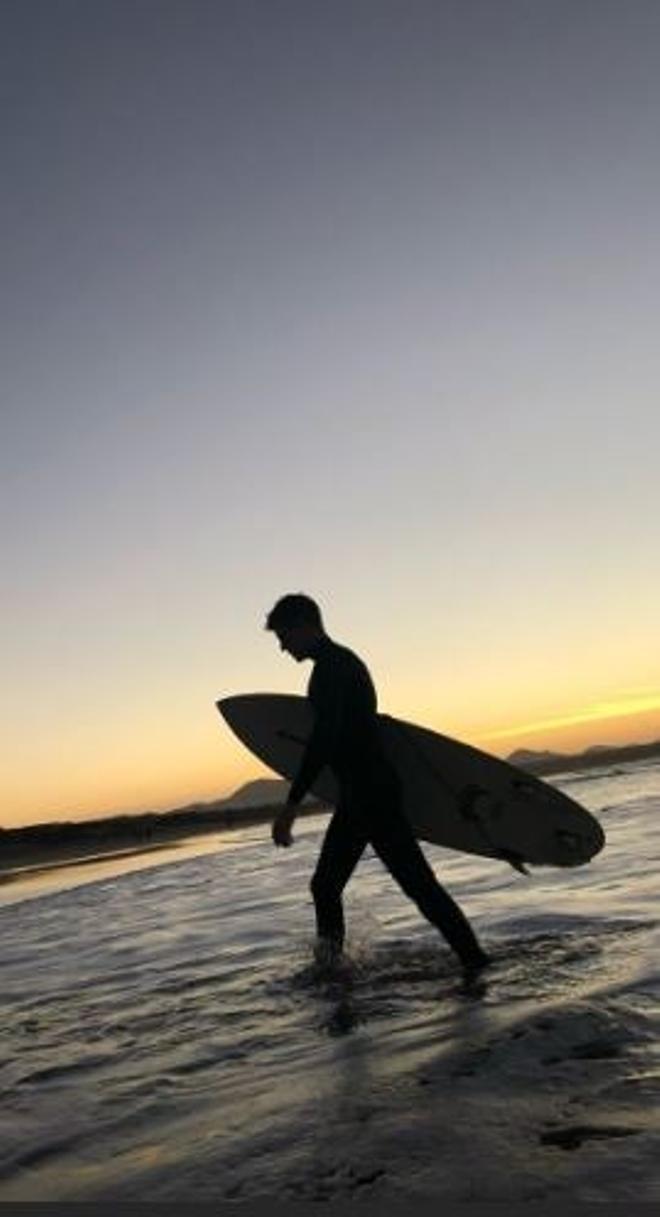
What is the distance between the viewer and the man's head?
23.2 feet

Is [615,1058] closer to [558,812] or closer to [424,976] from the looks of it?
[424,976]

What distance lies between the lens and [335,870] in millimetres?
→ 7059

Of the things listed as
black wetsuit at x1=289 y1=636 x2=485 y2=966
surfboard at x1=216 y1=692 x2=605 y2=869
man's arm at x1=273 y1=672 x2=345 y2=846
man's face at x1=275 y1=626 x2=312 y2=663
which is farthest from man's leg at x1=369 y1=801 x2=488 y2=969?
surfboard at x1=216 y1=692 x2=605 y2=869

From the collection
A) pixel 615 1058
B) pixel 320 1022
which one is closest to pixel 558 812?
pixel 320 1022

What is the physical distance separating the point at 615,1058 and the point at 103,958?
6.17 m

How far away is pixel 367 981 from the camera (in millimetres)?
6887

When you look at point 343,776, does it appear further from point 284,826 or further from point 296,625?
point 296,625

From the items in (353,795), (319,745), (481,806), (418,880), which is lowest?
(418,880)

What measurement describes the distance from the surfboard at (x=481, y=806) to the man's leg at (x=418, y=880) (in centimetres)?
164

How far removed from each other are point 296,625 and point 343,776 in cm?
100

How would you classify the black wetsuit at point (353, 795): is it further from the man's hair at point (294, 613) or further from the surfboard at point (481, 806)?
the surfboard at point (481, 806)

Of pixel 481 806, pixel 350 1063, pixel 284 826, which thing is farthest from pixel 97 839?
pixel 350 1063

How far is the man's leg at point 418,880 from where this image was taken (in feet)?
21.7

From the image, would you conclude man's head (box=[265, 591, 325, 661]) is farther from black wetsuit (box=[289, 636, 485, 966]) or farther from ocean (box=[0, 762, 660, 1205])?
ocean (box=[0, 762, 660, 1205])
